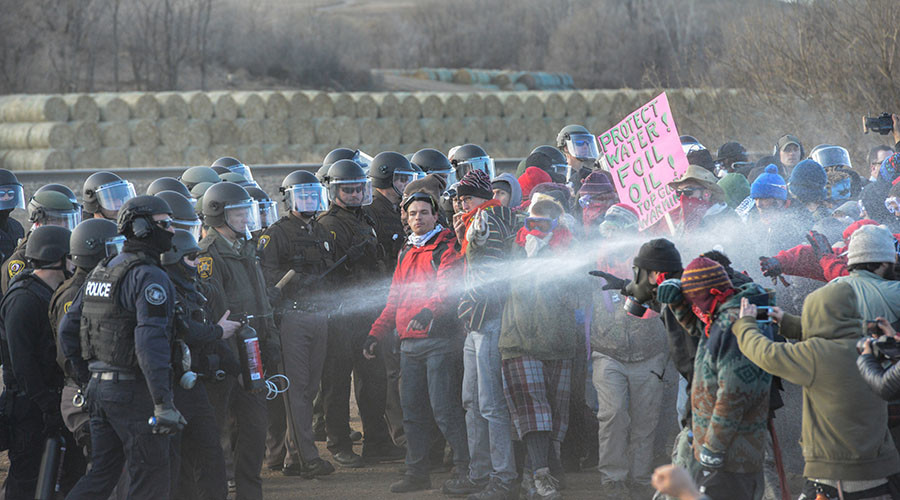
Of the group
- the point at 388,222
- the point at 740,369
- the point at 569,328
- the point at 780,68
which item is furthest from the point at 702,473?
the point at 780,68

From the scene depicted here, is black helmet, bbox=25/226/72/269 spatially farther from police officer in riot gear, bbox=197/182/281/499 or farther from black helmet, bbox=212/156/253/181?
black helmet, bbox=212/156/253/181

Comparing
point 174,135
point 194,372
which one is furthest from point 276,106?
point 194,372

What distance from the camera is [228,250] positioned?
725 cm

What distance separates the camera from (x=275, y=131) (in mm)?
22875

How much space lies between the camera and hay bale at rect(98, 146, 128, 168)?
70.6ft

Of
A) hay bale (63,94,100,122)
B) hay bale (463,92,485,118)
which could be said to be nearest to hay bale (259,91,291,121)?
hay bale (63,94,100,122)

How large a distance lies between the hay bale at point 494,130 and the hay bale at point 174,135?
20.9 ft

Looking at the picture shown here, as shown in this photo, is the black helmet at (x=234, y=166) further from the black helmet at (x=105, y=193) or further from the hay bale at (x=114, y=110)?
the hay bale at (x=114, y=110)

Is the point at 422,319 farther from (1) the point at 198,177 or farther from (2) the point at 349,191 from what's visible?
(1) the point at 198,177

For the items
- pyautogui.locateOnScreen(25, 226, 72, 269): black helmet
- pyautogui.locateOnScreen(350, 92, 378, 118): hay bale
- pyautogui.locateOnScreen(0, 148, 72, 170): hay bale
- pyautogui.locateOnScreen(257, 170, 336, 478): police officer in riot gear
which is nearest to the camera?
pyautogui.locateOnScreen(25, 226, 72, 269): black helmet

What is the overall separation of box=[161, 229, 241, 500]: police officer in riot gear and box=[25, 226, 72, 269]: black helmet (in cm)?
72

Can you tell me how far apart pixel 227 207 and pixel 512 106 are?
17.2 m

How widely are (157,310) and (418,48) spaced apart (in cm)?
4605

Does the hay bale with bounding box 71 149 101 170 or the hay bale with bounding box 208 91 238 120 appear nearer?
the hay bale with bounding box 71 149 101 170
